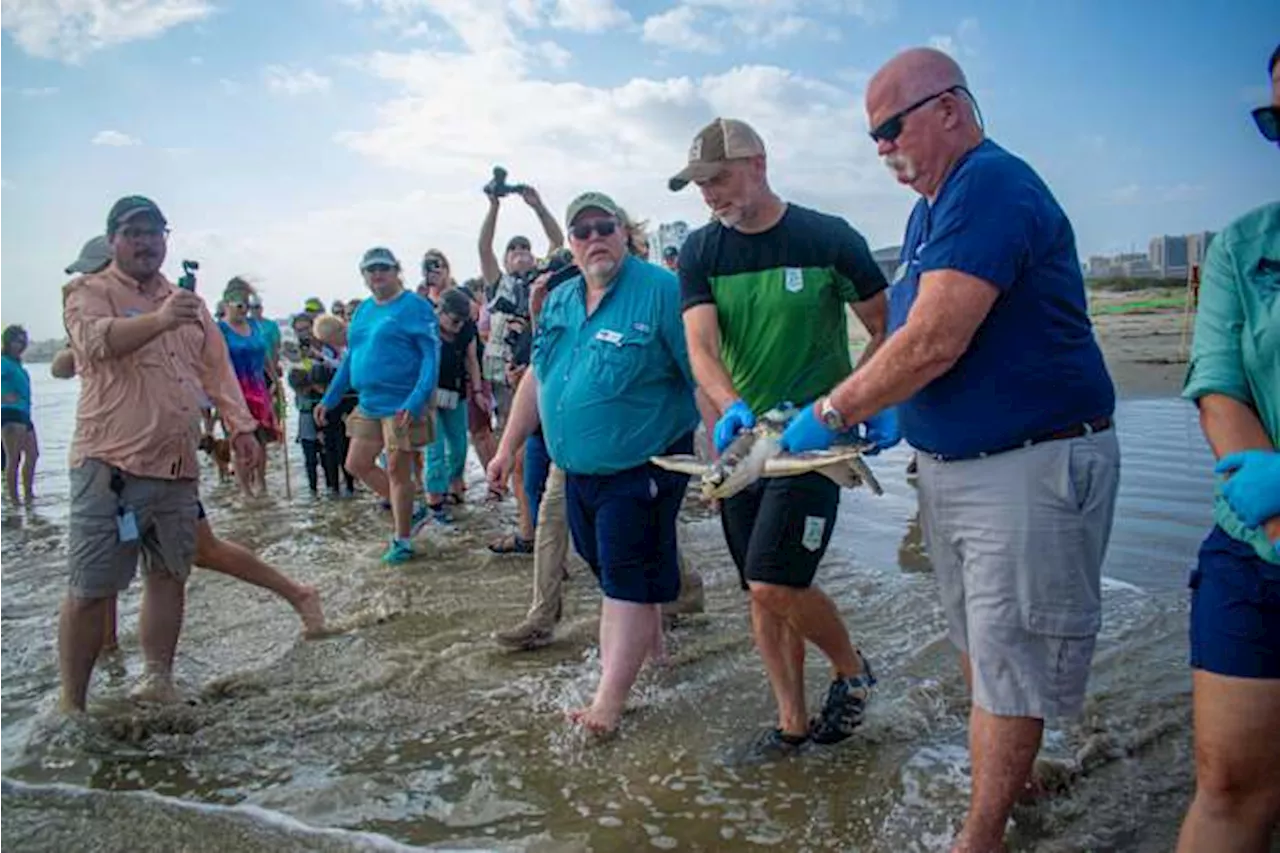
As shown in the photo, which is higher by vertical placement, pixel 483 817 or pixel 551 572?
pixel 551 572

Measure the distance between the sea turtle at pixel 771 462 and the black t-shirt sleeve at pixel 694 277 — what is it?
2.64 feet

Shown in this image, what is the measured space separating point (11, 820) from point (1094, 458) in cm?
373

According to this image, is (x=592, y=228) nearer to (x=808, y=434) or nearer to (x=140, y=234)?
(x=808, y=434)

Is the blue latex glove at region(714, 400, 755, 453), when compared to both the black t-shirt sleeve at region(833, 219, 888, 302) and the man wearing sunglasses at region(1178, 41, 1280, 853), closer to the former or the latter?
the black t-shirt sleeve at region(833, 219, 888, 302)

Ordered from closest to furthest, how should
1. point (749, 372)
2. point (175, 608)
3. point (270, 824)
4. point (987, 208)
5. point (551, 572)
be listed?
point (987, 208) → point (270, 824) → point (749, 372) → point (175, 608) → point (551, 572)

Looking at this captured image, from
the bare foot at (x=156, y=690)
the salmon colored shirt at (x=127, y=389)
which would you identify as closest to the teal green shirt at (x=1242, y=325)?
the salmon colored shirt at (x=127, y=389)

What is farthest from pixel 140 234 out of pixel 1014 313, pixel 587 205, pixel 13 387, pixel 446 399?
pixel 13 387

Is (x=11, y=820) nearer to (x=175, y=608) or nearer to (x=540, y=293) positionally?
(x=175, y=608)

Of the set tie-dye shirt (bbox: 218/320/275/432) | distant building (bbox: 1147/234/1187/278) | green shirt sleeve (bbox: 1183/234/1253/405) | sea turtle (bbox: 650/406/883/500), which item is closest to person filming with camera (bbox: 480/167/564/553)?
tie-dye shirt (bbox: 218/320/275/432)

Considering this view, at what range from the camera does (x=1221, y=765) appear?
6.54 feet

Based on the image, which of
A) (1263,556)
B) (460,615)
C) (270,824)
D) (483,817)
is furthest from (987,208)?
(460,615)

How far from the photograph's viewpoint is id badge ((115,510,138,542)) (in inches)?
157

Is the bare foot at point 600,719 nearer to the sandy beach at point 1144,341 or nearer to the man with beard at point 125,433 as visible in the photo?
the man with beard at point 125,433

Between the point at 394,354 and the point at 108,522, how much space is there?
3424mm
